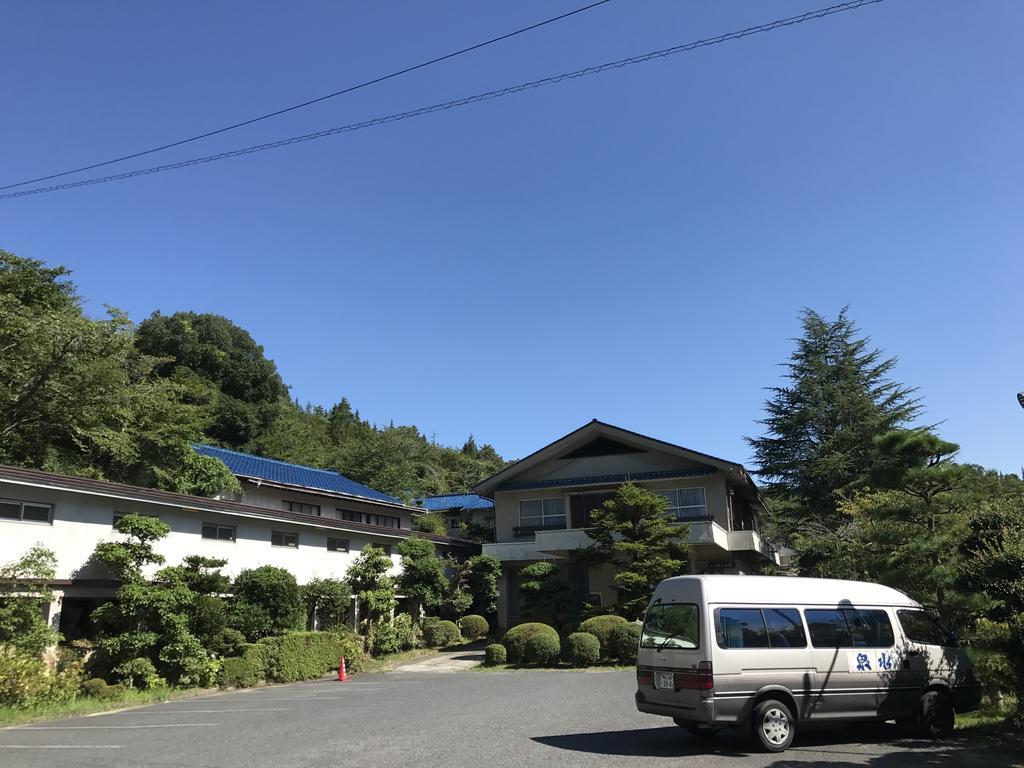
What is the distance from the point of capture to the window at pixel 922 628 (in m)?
9.72

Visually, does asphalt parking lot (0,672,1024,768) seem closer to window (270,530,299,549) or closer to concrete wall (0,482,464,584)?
concrete wall (0,482,464,584)

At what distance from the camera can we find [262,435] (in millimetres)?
50375

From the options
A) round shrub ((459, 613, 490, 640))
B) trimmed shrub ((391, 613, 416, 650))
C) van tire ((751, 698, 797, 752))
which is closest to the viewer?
van tire ((751, 698, 797, 752))

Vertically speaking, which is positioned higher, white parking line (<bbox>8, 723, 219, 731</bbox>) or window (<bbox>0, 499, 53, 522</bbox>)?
window (<bbox>0, 499, 53, 522</bbox>)

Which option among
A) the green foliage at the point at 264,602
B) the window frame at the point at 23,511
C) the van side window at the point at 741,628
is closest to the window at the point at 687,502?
the green foliage at the point at 264,602

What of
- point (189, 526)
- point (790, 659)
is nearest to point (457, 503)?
point (189, 526)

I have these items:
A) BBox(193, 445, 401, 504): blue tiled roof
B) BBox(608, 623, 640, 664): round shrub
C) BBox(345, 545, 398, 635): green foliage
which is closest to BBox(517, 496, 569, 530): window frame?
BBox(345, 545, 398, 635): green foliage

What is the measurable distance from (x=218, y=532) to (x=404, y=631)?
28.8 feet

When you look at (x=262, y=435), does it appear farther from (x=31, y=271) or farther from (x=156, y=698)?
(x=156, y=698)

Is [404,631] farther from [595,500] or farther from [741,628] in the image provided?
[741,628]

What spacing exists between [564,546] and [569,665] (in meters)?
6.96

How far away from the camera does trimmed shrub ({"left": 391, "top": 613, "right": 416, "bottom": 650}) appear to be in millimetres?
26016

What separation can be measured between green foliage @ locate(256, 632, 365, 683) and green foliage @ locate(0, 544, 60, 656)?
5838 mm

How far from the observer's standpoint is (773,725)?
8.46 m
